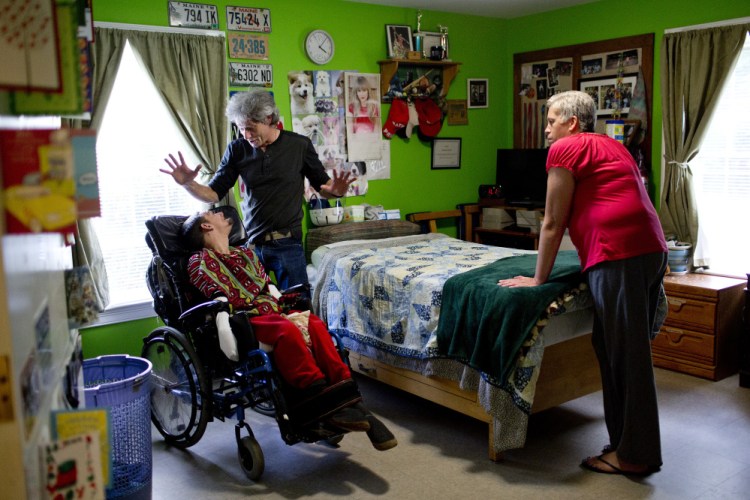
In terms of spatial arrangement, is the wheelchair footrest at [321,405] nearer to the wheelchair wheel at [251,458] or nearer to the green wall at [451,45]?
the wheelchair wheel at [251,458]

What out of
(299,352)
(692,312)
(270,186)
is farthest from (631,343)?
(270,186)

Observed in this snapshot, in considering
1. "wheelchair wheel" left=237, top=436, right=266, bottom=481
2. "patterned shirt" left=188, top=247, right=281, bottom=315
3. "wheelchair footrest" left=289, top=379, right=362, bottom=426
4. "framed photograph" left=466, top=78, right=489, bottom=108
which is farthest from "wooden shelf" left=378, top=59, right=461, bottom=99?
"wheelchair wheel" left=237, top=436, right=266, bottom=481

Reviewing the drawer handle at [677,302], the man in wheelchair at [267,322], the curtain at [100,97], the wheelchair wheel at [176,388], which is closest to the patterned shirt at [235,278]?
the man in wheelchair at [267,322]

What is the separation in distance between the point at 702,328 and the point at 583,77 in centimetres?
219

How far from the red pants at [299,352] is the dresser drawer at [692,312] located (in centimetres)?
232

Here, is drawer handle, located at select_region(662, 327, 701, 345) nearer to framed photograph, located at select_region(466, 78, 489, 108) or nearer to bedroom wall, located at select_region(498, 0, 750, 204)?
bedroom wall, located at select_region(498, 0, 750, 204)

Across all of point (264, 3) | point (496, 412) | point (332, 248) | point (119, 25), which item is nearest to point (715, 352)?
point (496, 412)

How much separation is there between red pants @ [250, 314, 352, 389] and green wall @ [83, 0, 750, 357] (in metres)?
1.62

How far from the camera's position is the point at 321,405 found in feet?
9.52

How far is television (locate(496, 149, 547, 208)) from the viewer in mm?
5457

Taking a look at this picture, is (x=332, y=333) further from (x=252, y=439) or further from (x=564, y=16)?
(x=564, y=16)

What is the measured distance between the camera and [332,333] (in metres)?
3.26

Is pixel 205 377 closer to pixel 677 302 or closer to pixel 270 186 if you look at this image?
pixel 270 186

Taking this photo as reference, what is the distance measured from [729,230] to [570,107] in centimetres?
236
